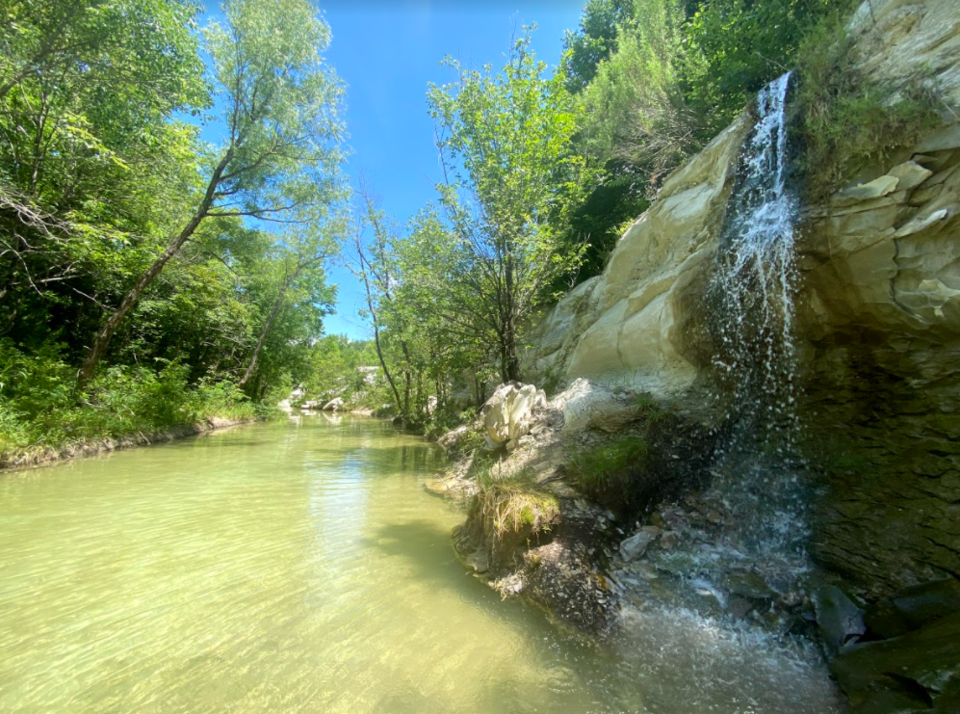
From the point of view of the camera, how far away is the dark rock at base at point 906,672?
2.28 m

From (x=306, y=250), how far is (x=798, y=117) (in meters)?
22.9

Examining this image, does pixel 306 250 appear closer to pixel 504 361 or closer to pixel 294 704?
pixel 504 361

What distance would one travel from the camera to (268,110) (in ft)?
39.5

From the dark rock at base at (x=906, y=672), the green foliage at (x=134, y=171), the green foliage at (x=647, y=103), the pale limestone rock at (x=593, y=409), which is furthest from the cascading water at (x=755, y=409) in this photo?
the green foliage at (x=134, y=171)

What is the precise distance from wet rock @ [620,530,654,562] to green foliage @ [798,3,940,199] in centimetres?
444

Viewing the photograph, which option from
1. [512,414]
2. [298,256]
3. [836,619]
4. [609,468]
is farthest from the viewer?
[298,256]

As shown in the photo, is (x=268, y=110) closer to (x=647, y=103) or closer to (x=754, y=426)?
(x=647, y=103)

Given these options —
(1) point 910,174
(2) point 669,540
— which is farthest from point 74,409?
(1) point 910,174

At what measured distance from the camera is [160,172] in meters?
10.4

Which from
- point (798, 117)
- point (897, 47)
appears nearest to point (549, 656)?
point (798, 117)

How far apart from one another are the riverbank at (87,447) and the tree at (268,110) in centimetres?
278

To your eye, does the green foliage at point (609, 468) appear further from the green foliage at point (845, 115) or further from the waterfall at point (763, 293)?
the green foliage at point (845, 115)

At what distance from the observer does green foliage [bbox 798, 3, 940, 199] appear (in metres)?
4.17

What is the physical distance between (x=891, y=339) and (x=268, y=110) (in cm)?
1496
